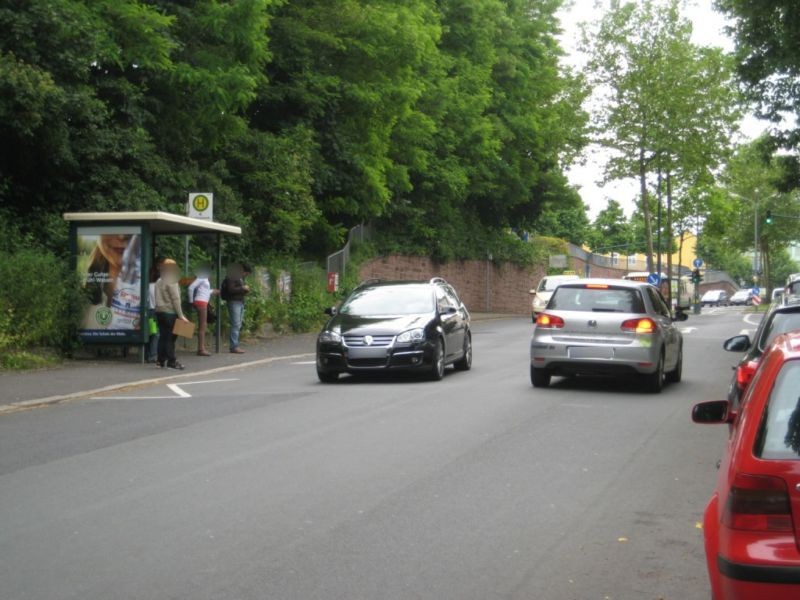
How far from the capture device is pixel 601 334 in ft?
50.8

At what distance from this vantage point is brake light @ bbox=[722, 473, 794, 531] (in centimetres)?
415

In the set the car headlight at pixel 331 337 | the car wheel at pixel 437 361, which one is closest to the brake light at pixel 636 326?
the car wheel at pixel 437 361

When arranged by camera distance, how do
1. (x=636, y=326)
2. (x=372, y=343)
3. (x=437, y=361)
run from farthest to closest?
(x=437, y=361) < (x=372, y=343) < (x=636, y=326)

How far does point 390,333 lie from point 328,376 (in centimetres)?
121

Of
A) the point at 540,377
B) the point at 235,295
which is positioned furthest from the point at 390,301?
the point at 235,295

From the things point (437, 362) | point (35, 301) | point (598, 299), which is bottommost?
point (437, 362)

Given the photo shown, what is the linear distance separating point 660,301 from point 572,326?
1.82 metres

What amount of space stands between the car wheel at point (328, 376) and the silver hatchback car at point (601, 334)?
117 inches

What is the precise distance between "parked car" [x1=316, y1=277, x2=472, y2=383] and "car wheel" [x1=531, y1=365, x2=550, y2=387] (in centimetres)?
160

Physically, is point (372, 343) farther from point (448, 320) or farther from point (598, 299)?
point (598, 299)

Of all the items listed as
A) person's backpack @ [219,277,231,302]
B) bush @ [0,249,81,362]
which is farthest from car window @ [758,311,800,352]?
person's backpack @ [219,277,231,302]

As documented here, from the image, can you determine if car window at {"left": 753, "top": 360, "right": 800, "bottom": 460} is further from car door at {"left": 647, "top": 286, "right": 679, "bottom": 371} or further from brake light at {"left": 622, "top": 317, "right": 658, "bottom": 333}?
car door at {"left": 647, "top": 286, "right": 679, "bottom": 371}

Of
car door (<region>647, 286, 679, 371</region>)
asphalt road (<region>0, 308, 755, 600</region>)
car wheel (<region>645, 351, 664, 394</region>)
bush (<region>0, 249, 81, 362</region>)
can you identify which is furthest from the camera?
bush (<region>0, 249, 81, 362</region>)

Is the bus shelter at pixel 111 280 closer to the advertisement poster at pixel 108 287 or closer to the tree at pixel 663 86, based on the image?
the advertisement poster at pixel 108 287
